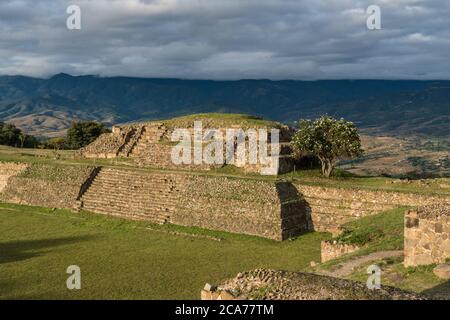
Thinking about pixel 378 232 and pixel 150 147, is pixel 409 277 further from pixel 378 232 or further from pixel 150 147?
pixel 150 147

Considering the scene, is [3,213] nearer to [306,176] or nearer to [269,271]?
[306,176]

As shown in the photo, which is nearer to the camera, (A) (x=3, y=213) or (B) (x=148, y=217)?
(B) (x=148, y=217)

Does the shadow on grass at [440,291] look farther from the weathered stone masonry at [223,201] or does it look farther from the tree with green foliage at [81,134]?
the tree with green foliage at [81,134]

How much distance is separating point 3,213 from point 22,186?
4.49 metres

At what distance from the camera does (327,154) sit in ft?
119

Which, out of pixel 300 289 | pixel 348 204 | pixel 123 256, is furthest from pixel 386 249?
pixel 123 256

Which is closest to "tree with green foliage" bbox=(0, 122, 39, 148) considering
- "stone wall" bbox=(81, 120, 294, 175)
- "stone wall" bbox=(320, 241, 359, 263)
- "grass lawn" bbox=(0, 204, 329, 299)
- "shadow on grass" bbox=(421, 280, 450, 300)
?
"stone wall" bbox=(81, 120, 294, 175)

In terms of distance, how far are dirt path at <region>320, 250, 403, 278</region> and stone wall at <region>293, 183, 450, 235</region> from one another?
358 inches

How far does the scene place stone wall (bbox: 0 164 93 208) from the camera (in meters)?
38.4
